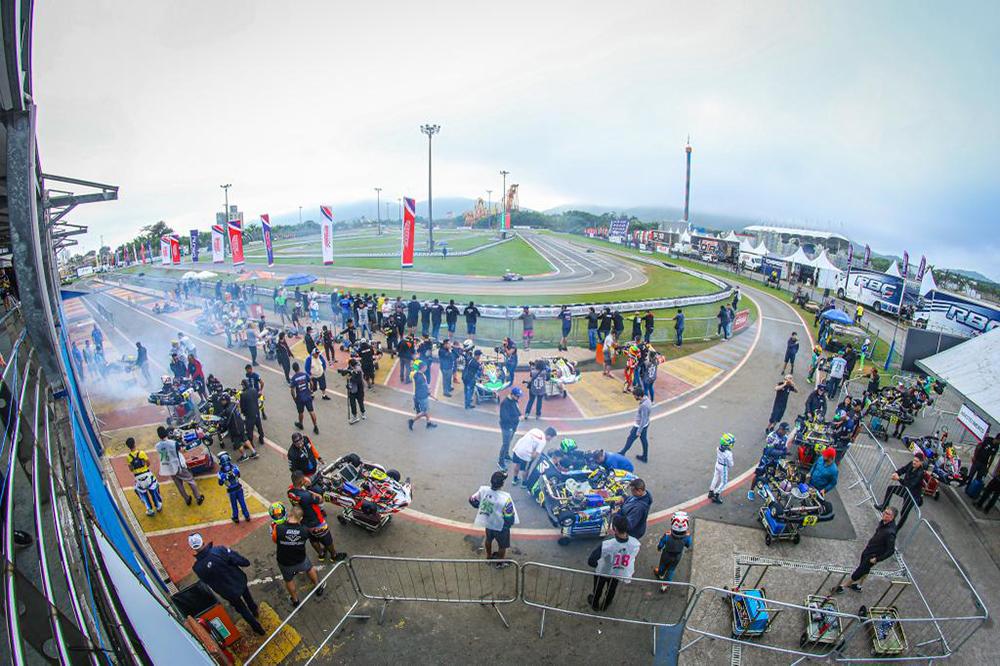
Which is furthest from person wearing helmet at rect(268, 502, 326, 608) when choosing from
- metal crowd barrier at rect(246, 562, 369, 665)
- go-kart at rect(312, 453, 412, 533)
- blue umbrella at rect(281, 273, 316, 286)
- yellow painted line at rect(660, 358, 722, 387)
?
blue umbrella at rect(281, 273, 316, 286)

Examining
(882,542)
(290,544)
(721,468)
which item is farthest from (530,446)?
(882,542)

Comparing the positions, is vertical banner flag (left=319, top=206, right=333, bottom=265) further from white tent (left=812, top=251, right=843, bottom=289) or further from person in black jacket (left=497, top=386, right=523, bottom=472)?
white tent (left=812, top=251, right=843, bottom=289)

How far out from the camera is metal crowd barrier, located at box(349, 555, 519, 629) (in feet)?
20.6

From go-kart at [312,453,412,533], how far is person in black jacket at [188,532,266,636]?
1.87m

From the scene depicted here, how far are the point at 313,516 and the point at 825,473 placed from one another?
360 inches

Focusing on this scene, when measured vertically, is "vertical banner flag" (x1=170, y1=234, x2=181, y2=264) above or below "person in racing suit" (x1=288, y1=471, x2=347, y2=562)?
above

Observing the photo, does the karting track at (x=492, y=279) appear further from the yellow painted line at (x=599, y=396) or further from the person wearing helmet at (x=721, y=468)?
the person wearing helmet at (x=721, y=468)

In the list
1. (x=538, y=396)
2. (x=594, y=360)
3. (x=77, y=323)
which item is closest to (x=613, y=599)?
(x=538, y=396)

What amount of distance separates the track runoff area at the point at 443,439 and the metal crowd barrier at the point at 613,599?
0.39m

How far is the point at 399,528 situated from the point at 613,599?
3.77 metres

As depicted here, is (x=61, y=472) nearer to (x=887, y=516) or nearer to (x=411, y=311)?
(x=887, y=516)

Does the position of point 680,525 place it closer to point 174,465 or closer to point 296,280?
point 174,465

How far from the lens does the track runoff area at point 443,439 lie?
7.50 m

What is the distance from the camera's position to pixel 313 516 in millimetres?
6488
